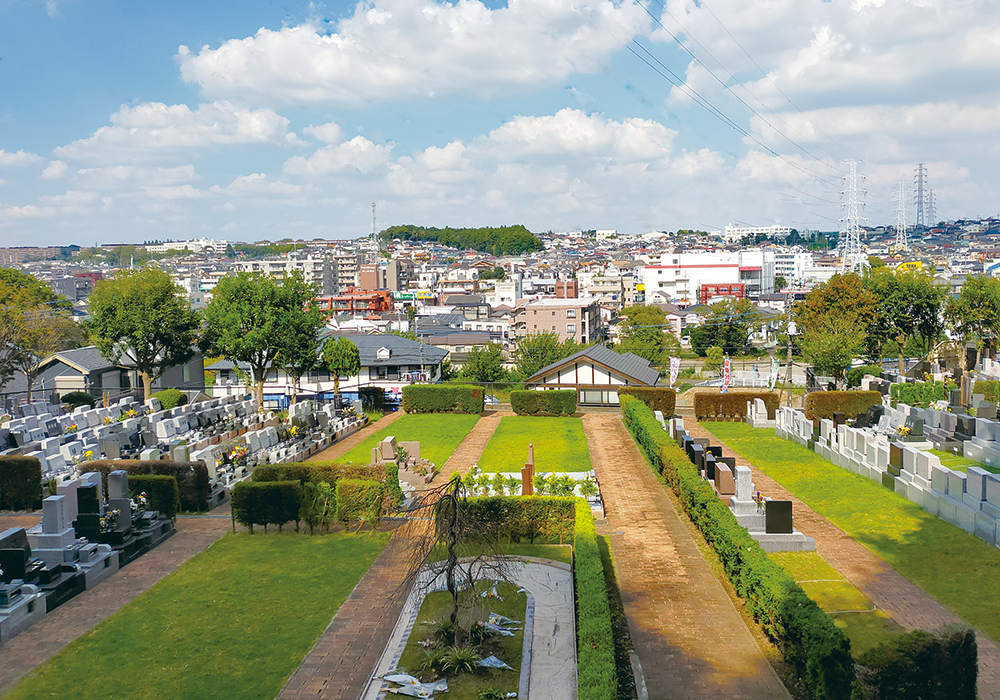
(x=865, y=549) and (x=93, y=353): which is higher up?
(x=93, y=353)

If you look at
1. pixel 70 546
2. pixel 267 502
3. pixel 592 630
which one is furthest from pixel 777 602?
pixel 70 546

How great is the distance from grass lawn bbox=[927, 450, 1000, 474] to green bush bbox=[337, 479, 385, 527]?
16.0 metres

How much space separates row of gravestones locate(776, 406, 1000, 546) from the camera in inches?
651

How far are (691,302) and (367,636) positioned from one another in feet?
441

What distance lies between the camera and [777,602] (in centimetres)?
1138

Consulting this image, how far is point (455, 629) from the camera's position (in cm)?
1083

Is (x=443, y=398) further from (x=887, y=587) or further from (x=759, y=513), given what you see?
(x=887, y=587)

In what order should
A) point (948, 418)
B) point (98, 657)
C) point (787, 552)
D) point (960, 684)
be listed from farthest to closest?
point (948, 418) → point (787, 552) → point (98, 657) → point (960, 684)

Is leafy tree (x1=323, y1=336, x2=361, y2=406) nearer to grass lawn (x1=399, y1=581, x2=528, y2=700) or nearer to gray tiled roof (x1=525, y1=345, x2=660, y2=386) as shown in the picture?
gray tiled roof (x1=525, y1=345, x2=660, y2=386)

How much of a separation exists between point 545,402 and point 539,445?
7484 millimetres

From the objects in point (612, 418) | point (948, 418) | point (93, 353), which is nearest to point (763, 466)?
point (948, 418)

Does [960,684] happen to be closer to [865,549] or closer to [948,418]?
[865,549]

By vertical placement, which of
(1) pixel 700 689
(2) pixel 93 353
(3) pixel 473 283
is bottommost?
(1) pixel 700 689

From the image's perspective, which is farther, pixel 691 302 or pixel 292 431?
pixel 691 302
